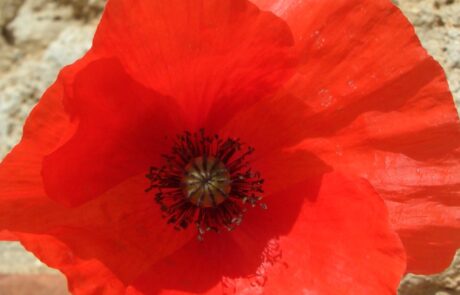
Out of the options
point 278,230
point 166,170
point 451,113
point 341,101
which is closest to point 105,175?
point 166,170

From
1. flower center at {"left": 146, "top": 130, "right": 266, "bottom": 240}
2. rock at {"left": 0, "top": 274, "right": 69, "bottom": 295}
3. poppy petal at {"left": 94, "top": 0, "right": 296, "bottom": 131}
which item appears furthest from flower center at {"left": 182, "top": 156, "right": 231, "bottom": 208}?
rock at {"left": 0, "top": 274, "right": 69, "bottom": 295}

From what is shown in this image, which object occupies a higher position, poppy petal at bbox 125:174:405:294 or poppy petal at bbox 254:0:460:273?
poppy petal at bbox 254:0:460:273

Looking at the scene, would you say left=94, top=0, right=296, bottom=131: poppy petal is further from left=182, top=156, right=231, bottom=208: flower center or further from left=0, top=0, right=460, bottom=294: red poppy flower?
left=182, top=156, right=231, bottom=208: flower center

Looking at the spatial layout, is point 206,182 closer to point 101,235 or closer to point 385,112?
point 101,235

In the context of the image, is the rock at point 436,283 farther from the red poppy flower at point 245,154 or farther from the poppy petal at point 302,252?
the poppy petal at point 302,252

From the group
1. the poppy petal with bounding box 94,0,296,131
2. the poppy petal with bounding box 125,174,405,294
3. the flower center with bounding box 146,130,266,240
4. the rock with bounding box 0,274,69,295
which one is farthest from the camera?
the rock with bounding box 0,274,69,295

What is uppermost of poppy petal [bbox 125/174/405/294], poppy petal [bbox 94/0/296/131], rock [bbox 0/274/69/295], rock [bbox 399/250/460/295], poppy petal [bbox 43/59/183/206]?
poppy petal [bbox 94/0/296/131]

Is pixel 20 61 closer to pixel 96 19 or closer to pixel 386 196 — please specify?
pixel 96 19
